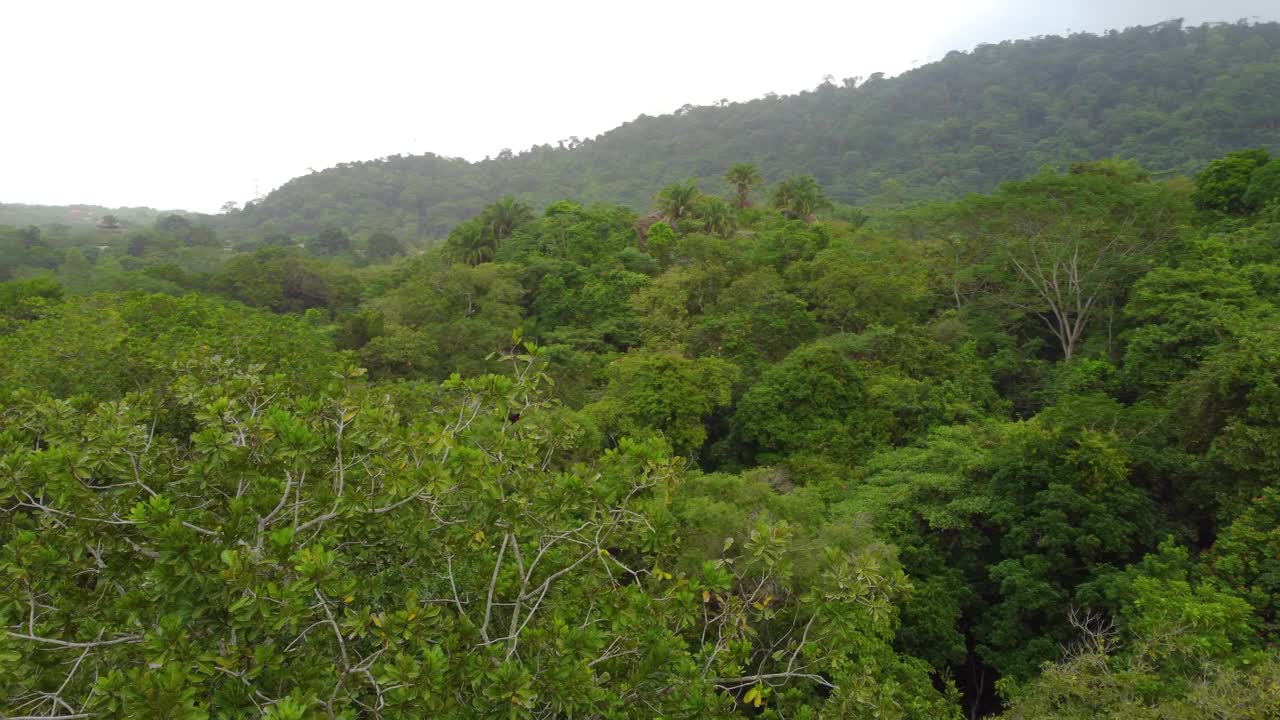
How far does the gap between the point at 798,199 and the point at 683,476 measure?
2489 centimetres

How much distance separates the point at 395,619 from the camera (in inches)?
127

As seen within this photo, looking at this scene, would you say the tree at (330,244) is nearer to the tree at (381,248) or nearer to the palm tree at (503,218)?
the tree at (381,248)

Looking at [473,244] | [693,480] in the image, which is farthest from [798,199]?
[693,480]

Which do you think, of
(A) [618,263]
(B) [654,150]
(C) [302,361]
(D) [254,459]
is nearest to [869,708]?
(D) [254,459]

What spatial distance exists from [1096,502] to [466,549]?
10.0 metres

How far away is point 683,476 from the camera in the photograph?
10.2 metres

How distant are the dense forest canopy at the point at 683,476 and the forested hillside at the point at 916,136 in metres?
38.9

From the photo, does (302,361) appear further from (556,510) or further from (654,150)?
(654,150)

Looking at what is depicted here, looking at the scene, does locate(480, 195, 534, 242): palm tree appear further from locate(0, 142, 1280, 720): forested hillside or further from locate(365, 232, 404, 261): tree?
locate(365, 232, 404, 261): tree

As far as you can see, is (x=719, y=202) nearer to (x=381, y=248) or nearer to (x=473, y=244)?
(x=473, y=244)

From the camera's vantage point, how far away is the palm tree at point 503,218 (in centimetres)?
3125

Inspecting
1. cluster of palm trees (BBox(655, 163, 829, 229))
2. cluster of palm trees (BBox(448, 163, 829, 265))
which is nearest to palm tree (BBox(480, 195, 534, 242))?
cluster of palm trees (BBox(448, 163, 829, 265))

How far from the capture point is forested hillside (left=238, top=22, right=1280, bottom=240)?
2325 inches

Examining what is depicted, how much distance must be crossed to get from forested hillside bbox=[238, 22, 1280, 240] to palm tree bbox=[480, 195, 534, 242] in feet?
115
